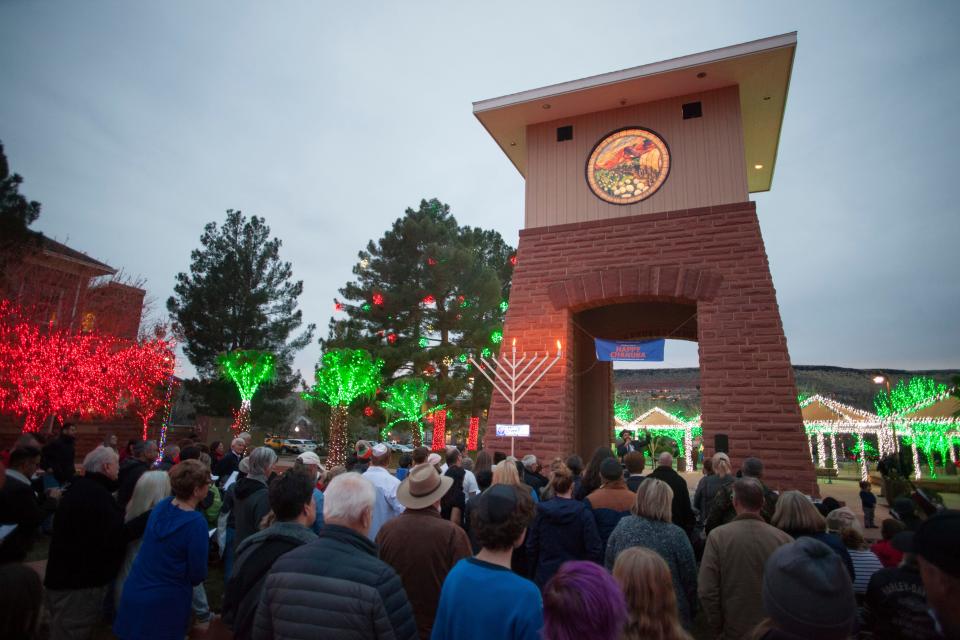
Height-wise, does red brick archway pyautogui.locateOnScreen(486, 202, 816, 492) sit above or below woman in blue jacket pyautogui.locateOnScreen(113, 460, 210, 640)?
above

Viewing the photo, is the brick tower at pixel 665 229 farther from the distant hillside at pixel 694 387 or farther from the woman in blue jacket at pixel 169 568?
the distant hillside at pixel 694 387

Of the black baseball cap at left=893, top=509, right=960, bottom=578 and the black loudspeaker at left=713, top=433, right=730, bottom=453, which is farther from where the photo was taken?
the black loudspeaker at left=713, top=433, right=730, bottom=453

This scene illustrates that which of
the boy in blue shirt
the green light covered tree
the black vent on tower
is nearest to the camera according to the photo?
the boy in blue shirt

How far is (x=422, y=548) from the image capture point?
3.09m

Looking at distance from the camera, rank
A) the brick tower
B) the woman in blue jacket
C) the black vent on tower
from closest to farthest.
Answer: the woman in blue jacket < the brick tower < the black vent on tower

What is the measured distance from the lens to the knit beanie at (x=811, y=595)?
1.75m

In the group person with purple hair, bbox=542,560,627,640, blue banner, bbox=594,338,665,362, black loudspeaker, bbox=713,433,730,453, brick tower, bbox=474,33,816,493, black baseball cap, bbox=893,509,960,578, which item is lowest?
person with purple hair, bbox=542,560,627,640

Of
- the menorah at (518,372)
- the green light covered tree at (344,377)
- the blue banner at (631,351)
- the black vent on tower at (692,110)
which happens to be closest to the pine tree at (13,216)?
the green light covered tree at (344,377)

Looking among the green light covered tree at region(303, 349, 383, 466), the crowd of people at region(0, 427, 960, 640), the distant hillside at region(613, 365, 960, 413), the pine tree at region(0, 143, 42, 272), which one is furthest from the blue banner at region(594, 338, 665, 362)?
the distant hillside at region(613, 365, 960, 413)

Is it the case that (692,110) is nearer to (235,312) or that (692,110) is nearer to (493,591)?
(493,591)

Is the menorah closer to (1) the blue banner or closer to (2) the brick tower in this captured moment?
(2) the brick tower

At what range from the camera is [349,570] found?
2172 mm

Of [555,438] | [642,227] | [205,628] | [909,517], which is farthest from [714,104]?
[205,628]

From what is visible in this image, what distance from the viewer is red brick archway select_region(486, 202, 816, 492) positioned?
9414 mm
